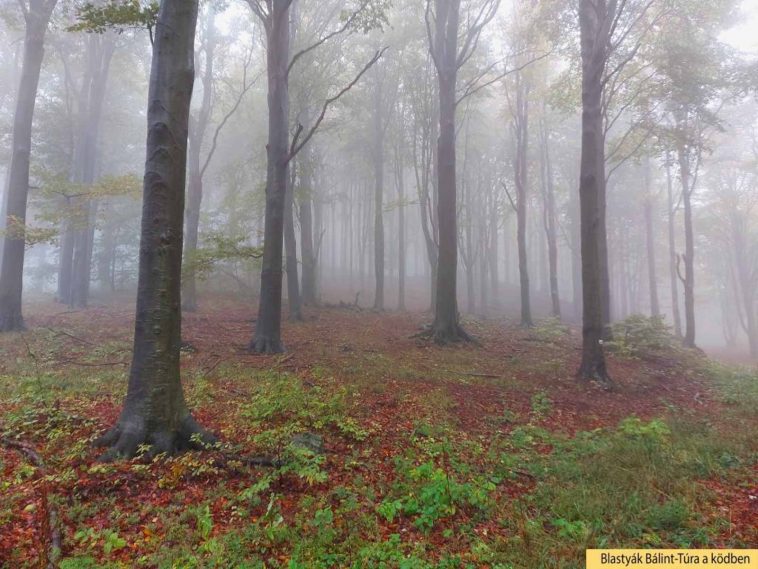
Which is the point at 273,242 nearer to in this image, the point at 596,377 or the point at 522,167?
the point at 596,377

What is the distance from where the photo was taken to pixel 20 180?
38.3 ft

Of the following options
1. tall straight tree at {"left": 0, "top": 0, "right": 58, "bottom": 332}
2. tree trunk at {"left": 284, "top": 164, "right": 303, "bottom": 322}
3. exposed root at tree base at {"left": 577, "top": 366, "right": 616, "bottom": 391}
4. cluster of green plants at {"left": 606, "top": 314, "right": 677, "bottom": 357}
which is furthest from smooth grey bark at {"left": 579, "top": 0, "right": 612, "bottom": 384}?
tall straight tree at {"left": 0, "top": 0, "right": 58, "bottom": 332}

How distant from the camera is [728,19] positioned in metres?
16.0

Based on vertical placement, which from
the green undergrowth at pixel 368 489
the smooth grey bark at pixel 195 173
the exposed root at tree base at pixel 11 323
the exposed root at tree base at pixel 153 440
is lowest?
the green undergrowth at pixel 368 489

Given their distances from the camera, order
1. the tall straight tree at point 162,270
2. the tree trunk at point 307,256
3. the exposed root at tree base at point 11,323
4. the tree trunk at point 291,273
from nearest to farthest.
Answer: the tall straight tree at point 162,270, the exposed root at tree base at point 11,323, the tree trunk at point 291,273, the tree trunk at point 307,256

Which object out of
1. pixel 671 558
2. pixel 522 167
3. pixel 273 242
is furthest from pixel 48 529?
pixel 522 167

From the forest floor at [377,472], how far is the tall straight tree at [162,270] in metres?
0.37

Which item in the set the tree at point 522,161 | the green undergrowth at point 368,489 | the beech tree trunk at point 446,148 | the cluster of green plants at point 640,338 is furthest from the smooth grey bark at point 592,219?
the tree at point 522,161

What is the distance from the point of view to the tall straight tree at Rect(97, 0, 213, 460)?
13.9 feet

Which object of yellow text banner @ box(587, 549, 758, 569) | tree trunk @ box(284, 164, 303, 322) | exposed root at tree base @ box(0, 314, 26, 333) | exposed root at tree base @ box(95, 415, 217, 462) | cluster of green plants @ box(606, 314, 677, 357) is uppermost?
tree trunk @ box(284, 164, 303, 322)

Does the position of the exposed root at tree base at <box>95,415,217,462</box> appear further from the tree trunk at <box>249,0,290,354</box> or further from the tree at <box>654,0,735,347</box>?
the tree at <box>654,0,735,347</box>

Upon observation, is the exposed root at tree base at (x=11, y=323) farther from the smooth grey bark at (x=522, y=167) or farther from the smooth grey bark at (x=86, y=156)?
the smooth grey bark at (x=522, y=167)

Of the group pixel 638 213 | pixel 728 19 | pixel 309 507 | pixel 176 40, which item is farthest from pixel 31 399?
pixel 638 213

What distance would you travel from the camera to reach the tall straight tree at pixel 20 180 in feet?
36.0
